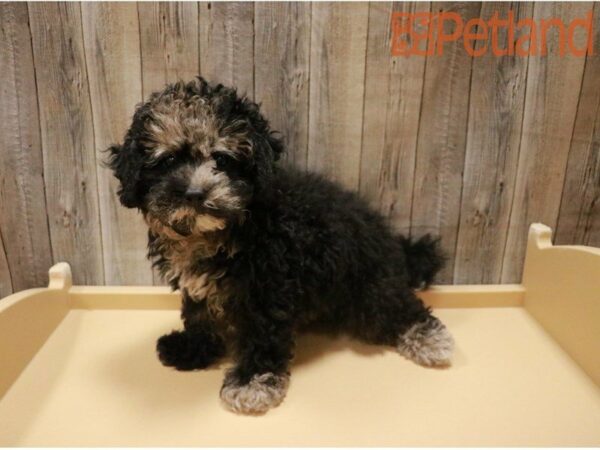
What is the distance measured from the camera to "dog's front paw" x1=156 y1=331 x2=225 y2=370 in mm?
1711

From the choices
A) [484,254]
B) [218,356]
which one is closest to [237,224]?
[218,356]

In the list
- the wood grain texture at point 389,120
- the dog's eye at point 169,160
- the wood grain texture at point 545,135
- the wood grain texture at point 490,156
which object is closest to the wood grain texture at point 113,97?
the dog's eye at point 169,160

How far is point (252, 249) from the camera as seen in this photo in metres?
1.52

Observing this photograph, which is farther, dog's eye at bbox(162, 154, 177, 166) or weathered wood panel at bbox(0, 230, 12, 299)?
weathered wood panel at bbox(0, 230, 12, 299)

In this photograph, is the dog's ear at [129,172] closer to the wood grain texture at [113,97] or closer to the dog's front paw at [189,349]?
the wood grain texture at [113,97]

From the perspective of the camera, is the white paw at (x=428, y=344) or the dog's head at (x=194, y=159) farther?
the white paw at (x=428, y=344)

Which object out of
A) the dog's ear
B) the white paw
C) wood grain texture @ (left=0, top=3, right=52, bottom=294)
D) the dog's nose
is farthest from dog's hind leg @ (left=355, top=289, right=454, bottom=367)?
wood grain texture @ (left=0, top=3, right=52, bottom=294)

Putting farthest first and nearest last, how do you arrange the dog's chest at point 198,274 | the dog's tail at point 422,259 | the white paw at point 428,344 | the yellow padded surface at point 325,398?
1. the dog's tail at point 422,259
2. the white paw at point 428,344
3. the dog's chest at point 198,274
4. the yellow padded surface at point 325,398

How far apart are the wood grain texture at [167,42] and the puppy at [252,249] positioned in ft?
0.96

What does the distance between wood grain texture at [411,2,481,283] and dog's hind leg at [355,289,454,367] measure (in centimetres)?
31

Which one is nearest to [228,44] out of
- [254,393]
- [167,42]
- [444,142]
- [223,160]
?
[167,42]

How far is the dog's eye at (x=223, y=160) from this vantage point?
138cm

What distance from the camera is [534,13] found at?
1748 millimetres

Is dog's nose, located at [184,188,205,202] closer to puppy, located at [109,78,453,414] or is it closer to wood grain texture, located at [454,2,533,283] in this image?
puppy, located at [109,78,453,414]
